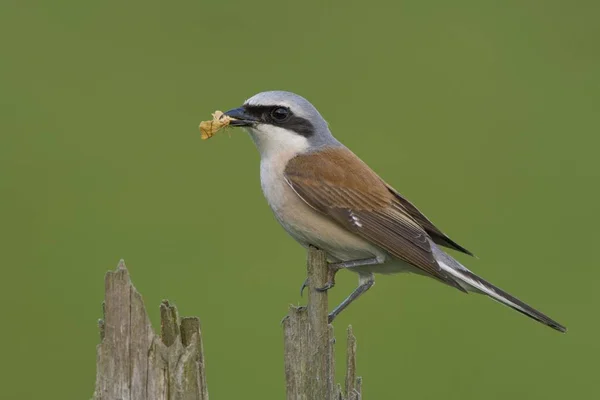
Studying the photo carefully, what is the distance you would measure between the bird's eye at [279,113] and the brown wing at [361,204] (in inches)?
9.3

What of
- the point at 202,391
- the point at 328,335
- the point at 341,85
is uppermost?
the point at 341,85

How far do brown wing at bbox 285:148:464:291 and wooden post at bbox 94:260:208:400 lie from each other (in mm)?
1764

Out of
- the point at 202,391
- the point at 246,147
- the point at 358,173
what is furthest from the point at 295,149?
the point at 246,147

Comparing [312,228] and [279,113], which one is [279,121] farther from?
[312,228]

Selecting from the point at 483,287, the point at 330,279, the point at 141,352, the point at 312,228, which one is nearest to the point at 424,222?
the point at 483,287

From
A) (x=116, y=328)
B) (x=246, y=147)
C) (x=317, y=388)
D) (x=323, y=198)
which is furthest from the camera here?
(x=246, y=147)

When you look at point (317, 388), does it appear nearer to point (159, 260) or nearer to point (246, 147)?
point (159, 260)

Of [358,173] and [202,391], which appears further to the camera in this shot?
[358,173]

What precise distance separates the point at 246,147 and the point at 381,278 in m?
1.96

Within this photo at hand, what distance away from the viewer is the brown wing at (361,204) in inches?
197

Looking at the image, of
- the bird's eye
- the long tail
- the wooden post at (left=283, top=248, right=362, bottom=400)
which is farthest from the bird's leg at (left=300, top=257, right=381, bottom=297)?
the bird's eye

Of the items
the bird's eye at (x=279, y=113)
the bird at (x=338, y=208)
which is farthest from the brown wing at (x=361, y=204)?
the bird's eye at (x=279, y=113)

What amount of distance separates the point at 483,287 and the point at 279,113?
1.43m

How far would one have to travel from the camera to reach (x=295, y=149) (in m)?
5.40
